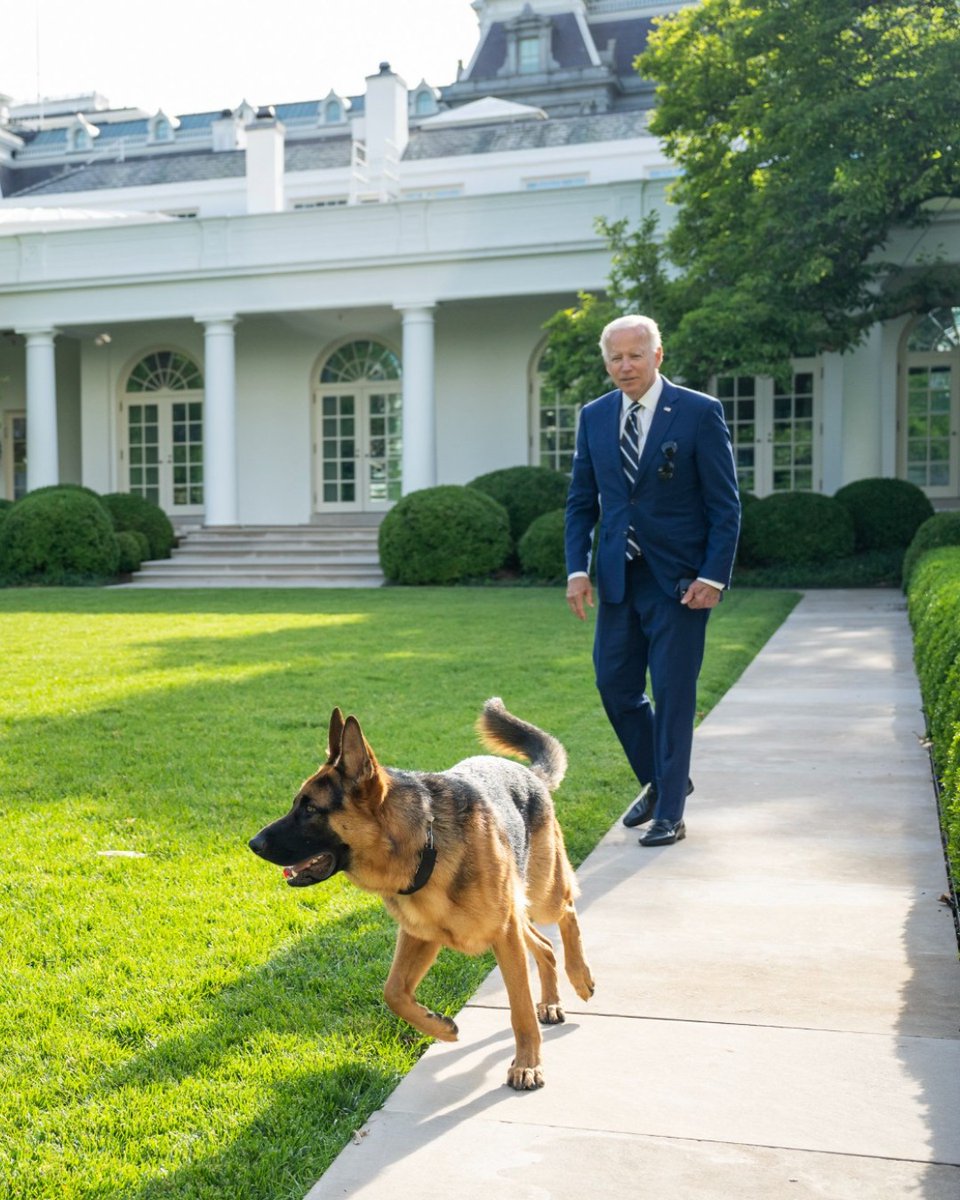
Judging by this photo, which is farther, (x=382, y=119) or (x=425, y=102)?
(x=425, y=102)

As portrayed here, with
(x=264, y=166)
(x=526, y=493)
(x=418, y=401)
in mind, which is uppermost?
(x=264, y=166)

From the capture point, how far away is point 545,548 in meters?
18.5

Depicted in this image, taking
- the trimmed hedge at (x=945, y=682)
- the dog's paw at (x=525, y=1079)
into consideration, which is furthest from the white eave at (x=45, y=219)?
the dog's paw at (x=525, y=1079)

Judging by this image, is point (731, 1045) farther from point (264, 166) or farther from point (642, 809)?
point (264, 166)

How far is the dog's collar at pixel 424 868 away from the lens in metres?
2.80

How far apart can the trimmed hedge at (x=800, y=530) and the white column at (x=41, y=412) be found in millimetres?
13525

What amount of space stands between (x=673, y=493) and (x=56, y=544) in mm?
16861

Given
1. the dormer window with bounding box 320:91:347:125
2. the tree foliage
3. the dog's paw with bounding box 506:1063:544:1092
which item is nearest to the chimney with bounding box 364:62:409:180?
the dormer window with bounding box 320:91:347:125

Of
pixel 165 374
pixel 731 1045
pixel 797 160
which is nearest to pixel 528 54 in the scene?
pixel 165 374

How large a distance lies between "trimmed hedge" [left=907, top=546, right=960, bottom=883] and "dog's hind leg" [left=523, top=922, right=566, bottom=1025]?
45.1 inches

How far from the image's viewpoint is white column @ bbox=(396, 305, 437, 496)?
22.5 meters

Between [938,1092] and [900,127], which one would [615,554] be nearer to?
[938,1092]

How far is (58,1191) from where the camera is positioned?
2.45 m

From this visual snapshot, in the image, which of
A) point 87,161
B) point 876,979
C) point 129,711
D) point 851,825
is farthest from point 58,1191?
point 87,161
